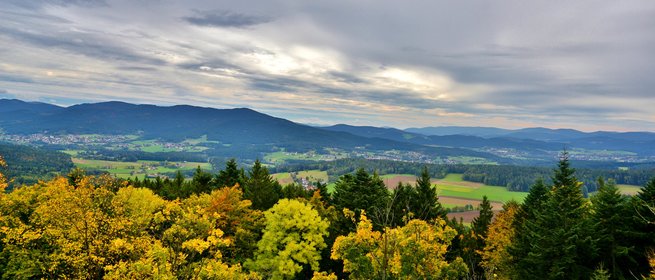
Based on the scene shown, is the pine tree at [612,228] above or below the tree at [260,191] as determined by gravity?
above

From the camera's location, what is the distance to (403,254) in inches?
712

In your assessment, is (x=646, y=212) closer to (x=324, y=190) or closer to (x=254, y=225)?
(x=254, y=225)

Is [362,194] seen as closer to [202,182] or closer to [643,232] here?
[202,182]

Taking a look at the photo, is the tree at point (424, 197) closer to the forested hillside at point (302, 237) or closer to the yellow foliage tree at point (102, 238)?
the forested hillside at point (302, 237)

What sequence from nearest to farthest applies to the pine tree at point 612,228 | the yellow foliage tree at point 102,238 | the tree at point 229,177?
the yellow foliage tree at point 102,238
the pine tree at point 612,228
the tree at point 229,177

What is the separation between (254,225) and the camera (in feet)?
130

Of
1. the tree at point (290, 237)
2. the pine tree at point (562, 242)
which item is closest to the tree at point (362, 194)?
the tree at point (290, 237)

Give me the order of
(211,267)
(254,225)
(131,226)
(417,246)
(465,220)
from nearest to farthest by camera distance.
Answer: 1. (417,246)
2. (211,267)
3. (131,226)
4. (254,225)
5. (465,220)

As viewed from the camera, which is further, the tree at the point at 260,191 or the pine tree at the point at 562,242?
the tree at the point at 260,191

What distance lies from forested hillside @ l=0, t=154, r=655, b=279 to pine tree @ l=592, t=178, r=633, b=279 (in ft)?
0.27

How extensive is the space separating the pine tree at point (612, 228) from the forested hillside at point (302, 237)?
82 mm

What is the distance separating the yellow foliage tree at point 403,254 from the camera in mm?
17891

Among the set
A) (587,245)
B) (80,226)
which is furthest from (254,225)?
(587,245)

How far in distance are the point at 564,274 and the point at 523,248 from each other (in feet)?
21.0
